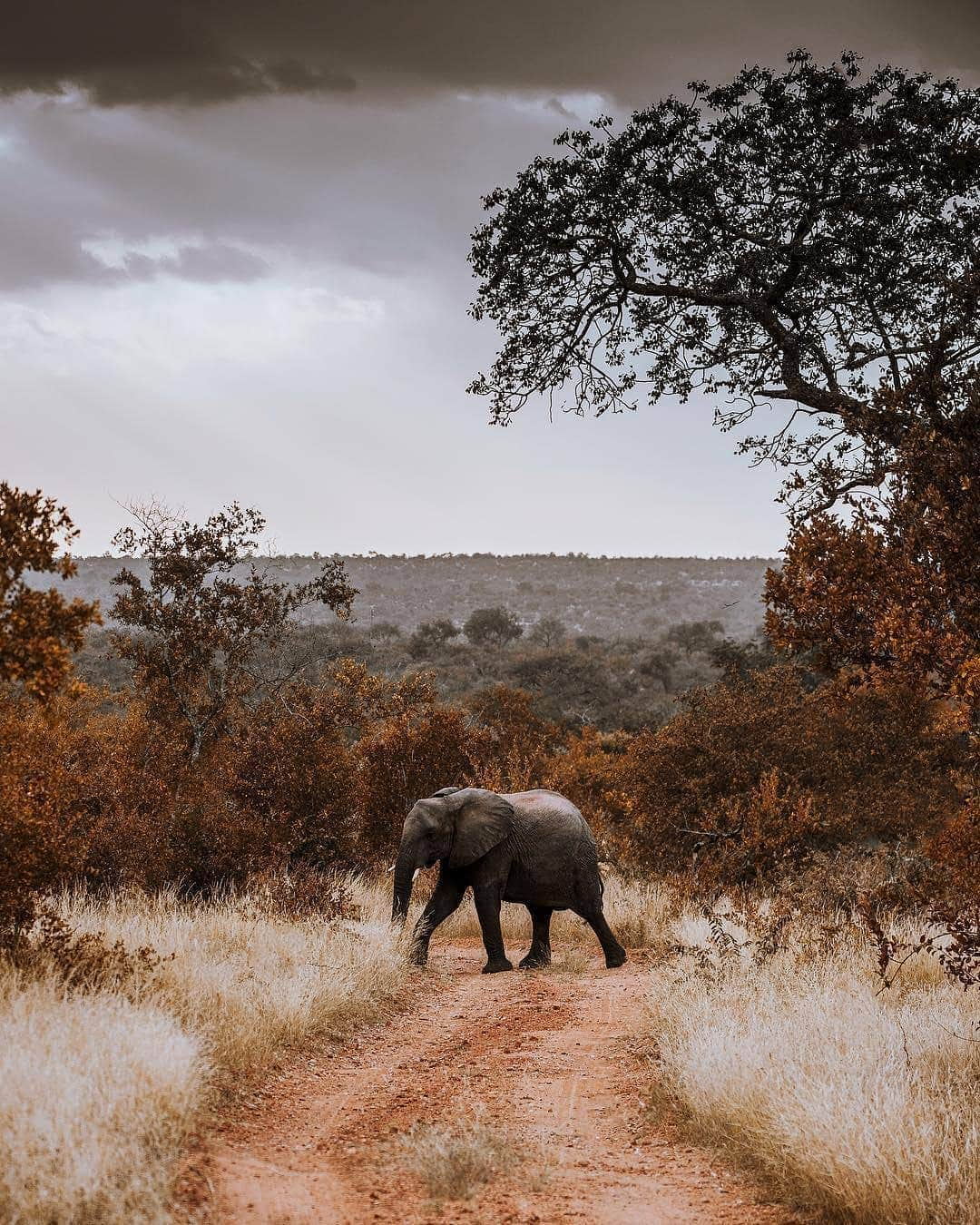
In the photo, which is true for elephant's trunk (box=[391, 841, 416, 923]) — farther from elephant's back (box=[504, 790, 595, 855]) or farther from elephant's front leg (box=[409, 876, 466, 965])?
elephant's back (box=[504, 790, 595, 855])

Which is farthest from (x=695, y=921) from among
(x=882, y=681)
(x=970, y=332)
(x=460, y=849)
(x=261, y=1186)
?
(x=261, y=1186)

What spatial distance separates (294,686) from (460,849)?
6849 mm

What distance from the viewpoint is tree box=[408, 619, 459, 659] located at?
50.0 metres

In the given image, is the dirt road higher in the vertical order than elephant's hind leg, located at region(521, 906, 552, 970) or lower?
higher

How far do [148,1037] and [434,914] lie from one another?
653 centimetres

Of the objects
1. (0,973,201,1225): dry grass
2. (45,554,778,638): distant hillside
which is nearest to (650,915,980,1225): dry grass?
(0,973,201,1225): dry grass

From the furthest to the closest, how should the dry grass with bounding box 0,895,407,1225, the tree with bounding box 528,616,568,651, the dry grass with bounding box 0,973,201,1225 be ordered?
the tree with bounding box 528,616,568,651, the dry grass with bounding box 0,895,407,1225, the dry grass with bounding box 0,973,201,1225

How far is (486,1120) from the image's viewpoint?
6344 millimetres

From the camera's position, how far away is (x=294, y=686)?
1811 cm

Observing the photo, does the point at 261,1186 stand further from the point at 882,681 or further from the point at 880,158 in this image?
the point at 880,158

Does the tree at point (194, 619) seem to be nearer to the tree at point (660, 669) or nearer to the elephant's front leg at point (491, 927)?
the elephant's front leg at point (491, 927)

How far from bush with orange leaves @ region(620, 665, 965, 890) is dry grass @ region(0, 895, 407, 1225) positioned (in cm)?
627

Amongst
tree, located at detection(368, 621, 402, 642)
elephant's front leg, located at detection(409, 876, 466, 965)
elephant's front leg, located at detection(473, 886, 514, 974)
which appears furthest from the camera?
tree, located at detection(368, 621, 402, 642)

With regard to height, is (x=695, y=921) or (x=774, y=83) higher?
(x=774, y=83)
